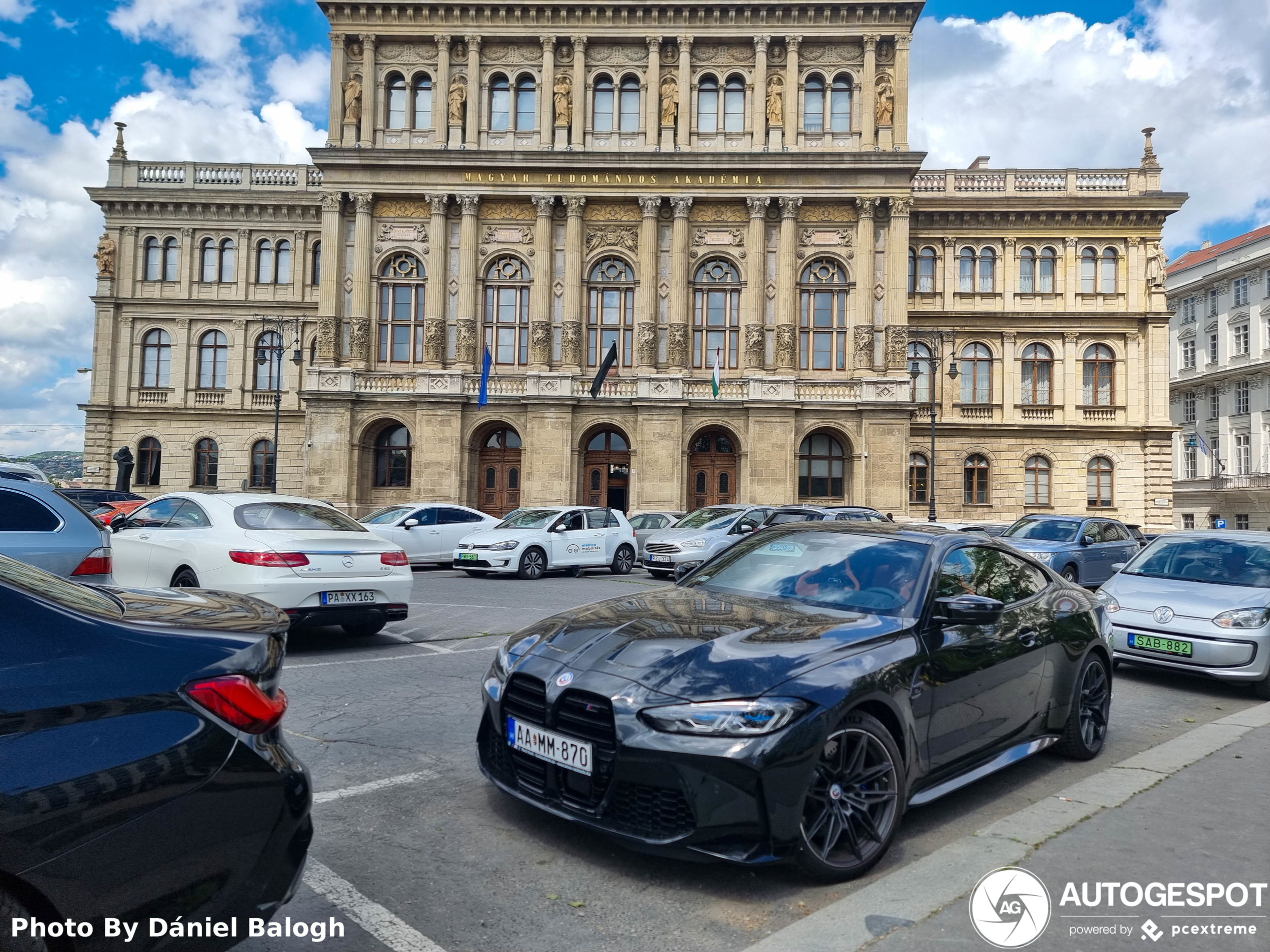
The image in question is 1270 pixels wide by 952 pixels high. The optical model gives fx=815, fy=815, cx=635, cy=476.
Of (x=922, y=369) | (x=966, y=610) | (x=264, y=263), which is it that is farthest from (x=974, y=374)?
(x=966, y=610)

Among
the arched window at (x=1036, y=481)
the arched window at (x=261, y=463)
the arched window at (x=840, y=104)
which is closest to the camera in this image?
the arched window at (x=840, y=104)

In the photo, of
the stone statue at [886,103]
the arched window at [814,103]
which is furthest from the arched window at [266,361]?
the stone statue at [886,103]

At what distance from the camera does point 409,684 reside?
7094 mm

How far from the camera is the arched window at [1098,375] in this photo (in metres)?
39.5

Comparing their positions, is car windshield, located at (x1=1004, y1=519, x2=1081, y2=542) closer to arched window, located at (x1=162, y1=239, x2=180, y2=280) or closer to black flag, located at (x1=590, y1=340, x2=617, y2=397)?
black flag, located at (x1=590, y1=340, x2=617, y2=397)

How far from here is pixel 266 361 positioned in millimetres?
41875

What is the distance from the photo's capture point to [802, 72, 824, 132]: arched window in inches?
1383

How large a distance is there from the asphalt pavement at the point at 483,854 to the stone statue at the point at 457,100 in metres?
32.9

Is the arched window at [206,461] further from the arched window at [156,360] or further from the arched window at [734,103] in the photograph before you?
the arched window at [734,103]

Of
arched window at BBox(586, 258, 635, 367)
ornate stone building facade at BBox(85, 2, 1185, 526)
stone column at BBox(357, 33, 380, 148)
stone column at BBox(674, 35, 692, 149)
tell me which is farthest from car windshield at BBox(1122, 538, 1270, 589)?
stone column at BBox(357, 33, 380, 148)

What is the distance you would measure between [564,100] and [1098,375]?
92.9 ft

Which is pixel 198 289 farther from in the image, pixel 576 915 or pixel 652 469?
pixel 576 915

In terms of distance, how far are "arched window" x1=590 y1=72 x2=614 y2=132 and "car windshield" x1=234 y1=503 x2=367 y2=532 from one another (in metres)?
30.6

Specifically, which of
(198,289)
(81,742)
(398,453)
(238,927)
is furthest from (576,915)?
(198,289)
